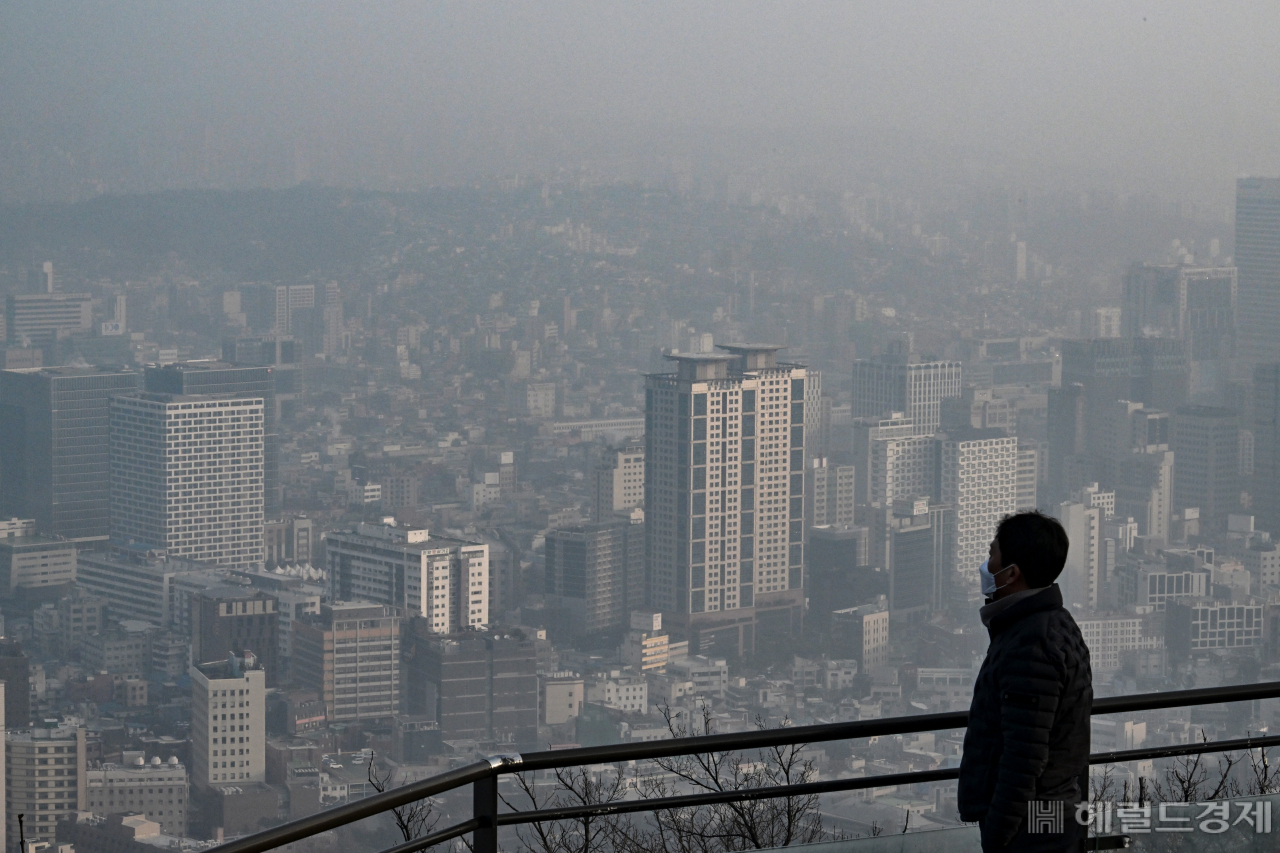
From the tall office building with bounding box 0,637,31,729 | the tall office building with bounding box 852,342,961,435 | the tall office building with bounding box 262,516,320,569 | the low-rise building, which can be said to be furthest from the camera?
the tall office building with bounding box 852,342,961,435

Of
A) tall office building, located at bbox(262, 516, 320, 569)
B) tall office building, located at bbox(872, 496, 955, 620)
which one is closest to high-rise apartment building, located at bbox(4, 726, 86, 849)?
tall office building, located at bbox(262, 516, 320, 569)

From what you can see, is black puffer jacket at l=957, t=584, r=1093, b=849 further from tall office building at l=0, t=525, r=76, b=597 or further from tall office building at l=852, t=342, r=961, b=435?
tall office building at l=852, t=342, r=961, b=435

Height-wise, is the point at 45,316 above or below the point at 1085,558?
above

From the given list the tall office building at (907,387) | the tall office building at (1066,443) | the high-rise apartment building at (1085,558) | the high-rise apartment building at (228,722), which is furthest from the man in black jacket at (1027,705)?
Result: the tall office building at (907,387)

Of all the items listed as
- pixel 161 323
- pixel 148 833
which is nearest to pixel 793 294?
pixel 161 323

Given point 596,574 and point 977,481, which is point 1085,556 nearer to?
point 977,481

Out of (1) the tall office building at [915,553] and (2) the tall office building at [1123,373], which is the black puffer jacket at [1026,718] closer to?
(1) the tall office building at [915,553]

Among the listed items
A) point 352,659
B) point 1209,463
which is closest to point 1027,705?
point 352,659
